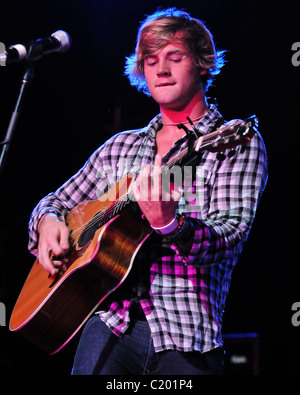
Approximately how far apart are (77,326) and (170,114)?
1171 mm

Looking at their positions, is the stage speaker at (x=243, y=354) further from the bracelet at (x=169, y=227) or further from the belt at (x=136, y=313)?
the bracelet at (x=169, y=227)

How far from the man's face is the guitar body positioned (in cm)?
50

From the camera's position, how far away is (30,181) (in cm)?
480

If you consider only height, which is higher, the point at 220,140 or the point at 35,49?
the point at 35,49

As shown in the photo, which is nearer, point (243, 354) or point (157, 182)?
point (157, 182)

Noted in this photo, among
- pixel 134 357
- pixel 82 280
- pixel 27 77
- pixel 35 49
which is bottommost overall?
pixel 134 357

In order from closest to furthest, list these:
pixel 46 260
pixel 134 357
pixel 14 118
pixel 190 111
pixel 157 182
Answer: pixel 157 182
pixel 134 357
pixel 14 118
pixel 46 260
pixel 190 111

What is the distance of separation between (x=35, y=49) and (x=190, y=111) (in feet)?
2.70

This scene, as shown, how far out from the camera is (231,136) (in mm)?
1993

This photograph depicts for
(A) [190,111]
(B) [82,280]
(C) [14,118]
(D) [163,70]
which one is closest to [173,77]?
(D) [163,70]

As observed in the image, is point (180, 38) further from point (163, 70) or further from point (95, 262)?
point (95, 262)

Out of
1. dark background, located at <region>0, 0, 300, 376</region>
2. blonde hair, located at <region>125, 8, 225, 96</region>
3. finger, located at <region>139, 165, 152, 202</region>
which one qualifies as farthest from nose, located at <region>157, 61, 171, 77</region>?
Answer: dark background, located at <region>0, 0, 300, 376</region>

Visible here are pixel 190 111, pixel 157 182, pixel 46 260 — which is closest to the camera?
pixel 157 182

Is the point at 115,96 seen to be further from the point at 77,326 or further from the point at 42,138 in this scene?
the point at 77,326
